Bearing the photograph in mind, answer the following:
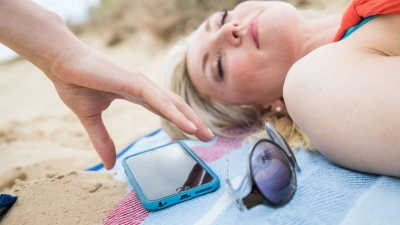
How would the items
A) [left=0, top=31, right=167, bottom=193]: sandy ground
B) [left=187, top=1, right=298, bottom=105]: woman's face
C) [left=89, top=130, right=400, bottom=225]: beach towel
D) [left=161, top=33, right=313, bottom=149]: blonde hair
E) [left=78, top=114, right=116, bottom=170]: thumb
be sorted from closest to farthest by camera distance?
1. [left=89, top=130, right=400, bottom=225]: beach towel
2. [left=78, top=114, right=116, bottom=170]: thumb
3. [left=187, top=1, right=298, bottom=105]: woman's face
4. [left=0, top=31, right=167, bottom=193]: sandy ground
5. [left=161, top=33, right=313, bottom=149]: blonde hair

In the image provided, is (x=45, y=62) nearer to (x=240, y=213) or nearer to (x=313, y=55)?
(x=240, y=213)

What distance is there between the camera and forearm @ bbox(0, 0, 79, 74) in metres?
0.99

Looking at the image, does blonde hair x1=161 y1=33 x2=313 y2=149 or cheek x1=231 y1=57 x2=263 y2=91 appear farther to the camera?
blonde hair x1=161 y1=33 x2=313 y2=149

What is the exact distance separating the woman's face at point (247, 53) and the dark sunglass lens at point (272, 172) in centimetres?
81

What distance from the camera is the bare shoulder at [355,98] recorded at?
2.84 feet

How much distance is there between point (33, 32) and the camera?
101cm

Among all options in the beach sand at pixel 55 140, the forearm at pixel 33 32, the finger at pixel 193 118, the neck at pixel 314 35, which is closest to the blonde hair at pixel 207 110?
the beach sand at pixel 55 140

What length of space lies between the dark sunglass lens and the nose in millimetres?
881

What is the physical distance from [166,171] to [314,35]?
3.22 ft

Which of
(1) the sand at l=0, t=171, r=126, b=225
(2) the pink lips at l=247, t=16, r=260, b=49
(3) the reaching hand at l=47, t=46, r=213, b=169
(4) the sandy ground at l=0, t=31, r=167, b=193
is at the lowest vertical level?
(4) the sandy ground at l=0, t=31, r=167, b=193

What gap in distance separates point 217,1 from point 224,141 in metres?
3.21

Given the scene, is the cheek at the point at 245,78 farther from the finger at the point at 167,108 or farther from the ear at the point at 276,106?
the finger at the point at 167,108

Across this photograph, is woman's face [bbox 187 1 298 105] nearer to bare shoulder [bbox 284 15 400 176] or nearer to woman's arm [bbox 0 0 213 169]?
bare shoulder [bbox 284 15 400 176]

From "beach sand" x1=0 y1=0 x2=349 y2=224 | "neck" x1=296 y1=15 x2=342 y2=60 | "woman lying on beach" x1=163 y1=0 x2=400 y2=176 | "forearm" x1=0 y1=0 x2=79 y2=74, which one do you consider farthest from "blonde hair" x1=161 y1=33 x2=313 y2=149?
"forearm" x1=0 y1=0 x2=79 y2=74
